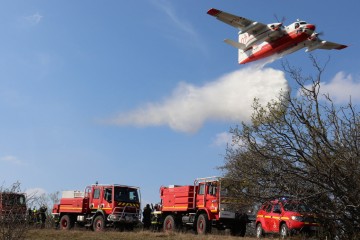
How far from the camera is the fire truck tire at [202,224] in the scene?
20359 mm

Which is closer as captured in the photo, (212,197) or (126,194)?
(212,197)

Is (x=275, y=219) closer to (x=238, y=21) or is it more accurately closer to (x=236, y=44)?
(x=238, y=21)

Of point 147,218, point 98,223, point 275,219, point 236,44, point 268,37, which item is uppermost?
point 236,44

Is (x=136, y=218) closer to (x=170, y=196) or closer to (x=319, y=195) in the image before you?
(x=170, y=196)

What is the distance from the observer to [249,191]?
1455cm

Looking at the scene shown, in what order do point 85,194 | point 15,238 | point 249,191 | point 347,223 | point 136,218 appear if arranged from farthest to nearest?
1. point 85,194
2. point 136,218
3. point 249,191
4. point 347,223
5. point 15,238

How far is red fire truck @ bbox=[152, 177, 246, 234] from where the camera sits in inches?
786

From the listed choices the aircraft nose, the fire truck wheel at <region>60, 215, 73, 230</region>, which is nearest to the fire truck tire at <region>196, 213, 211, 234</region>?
the fire truck wheel at <region>60, 215, 73, 230</region>

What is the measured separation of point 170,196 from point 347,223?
11.7 metres

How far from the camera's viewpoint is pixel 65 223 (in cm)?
2642

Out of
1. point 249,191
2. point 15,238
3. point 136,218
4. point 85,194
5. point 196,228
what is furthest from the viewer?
point 85,194

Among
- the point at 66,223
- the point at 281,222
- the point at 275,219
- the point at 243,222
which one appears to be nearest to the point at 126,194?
the point at 66,223

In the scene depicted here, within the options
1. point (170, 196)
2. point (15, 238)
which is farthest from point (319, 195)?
point (170, 196)

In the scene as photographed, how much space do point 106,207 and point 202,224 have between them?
532 cm
